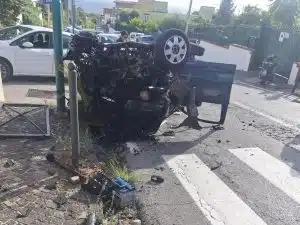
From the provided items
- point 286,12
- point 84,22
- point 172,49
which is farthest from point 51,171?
point 84,22

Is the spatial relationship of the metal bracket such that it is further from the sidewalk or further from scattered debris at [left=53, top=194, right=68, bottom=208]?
scattered debris at [left=53, top=194, right=68, bottom=208]

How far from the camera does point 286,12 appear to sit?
22.5 metres

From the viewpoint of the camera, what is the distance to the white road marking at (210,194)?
453 centimetres

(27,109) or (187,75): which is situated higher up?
(187,75)

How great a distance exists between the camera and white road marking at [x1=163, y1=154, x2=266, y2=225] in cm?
453

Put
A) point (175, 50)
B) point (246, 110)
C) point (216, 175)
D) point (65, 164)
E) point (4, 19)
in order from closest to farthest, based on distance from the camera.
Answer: point (65, 164), point (216, 175), point (175, 50), point (246, 110), point (4, 19)

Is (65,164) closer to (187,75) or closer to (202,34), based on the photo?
(187,75)

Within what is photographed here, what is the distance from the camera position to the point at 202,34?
105 ft

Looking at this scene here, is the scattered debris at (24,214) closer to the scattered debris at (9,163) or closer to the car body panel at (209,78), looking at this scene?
the scattered debris at (9,163)

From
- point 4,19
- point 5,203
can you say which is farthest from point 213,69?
point 4,19

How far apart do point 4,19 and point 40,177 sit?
1399 centimetres

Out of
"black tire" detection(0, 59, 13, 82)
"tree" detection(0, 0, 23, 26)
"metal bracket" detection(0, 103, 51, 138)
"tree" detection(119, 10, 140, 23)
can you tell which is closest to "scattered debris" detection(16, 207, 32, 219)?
"metal bracket" detection(0, 103, 51, 138)

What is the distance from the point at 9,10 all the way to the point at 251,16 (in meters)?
28.4

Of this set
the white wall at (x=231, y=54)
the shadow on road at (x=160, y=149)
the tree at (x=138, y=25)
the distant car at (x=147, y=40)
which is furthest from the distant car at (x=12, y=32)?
the tree at (x=138, y=25)
